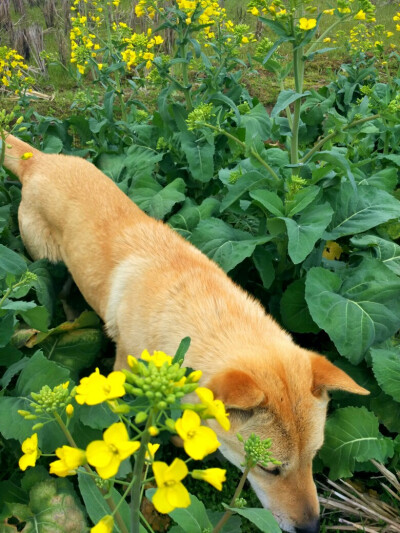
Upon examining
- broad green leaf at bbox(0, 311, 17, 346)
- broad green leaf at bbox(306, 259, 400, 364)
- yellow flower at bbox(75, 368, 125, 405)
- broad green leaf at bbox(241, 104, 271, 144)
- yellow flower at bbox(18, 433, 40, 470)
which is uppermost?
→ yellow flower at bbox(75, 368, 125, 405)

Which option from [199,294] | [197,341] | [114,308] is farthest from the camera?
[114,308]

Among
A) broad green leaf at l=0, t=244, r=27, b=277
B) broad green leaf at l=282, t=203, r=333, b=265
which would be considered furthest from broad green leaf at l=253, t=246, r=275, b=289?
broad green leaf at l=0, t=244, r=27, b=277

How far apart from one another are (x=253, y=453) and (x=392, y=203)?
273 centimetres

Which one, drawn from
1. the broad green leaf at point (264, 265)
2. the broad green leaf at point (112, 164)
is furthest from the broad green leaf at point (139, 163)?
the broad green leaf at point (264, 265)

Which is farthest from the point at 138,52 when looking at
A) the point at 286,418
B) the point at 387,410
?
the point at 286,418

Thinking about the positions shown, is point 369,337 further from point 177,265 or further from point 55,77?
point 55,77

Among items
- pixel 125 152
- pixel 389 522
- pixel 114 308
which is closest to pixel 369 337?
pixel 389 522

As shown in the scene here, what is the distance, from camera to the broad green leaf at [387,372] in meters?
2.93

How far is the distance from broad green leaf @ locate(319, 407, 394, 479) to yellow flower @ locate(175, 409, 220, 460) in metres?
2.00

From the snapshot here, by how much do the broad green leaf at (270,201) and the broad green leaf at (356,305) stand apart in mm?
468

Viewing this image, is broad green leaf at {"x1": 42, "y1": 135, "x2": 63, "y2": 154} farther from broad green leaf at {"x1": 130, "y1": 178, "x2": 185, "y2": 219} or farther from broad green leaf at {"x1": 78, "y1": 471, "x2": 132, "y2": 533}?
broad green leaf at {"x1": 78, "y1": 471, "x2": 132, "y2": 533}

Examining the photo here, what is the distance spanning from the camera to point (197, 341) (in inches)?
102

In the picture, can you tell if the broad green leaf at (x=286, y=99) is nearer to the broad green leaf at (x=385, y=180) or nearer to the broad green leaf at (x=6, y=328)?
the broad green leaf at (x=385, y=180)

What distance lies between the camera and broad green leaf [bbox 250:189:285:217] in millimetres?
3322
